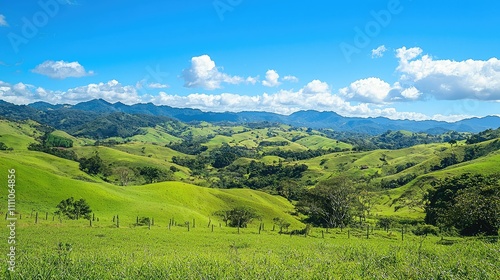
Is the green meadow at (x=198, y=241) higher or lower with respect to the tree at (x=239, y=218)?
higher

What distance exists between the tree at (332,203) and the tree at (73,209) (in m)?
58.4

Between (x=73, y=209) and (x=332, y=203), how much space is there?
65297mm

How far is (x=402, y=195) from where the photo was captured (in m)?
151

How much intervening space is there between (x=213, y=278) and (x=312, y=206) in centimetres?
8244

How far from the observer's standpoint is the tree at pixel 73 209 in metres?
69.8

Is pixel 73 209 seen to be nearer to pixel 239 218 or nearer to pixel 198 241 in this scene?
pixel 198 241

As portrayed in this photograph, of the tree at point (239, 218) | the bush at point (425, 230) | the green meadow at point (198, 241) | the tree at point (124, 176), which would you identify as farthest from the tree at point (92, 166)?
the bush at point (425, 230)

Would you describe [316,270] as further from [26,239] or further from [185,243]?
[26,239]

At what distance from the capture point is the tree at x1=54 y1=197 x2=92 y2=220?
69.8m

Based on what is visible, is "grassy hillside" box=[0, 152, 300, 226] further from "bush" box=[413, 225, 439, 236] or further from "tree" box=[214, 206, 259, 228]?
"bush" box=[413, 225, 439, 236]

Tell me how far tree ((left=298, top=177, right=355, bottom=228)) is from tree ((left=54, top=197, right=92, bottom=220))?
58.4m

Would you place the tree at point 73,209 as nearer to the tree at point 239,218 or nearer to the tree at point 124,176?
the tree at point 239,218

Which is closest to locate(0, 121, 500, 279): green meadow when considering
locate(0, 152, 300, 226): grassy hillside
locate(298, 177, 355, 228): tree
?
locate(0, 152, 300, 226): grassy hillside

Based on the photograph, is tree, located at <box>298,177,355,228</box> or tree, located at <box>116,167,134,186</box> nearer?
tree, located at <box>298,177,355,228</box>
